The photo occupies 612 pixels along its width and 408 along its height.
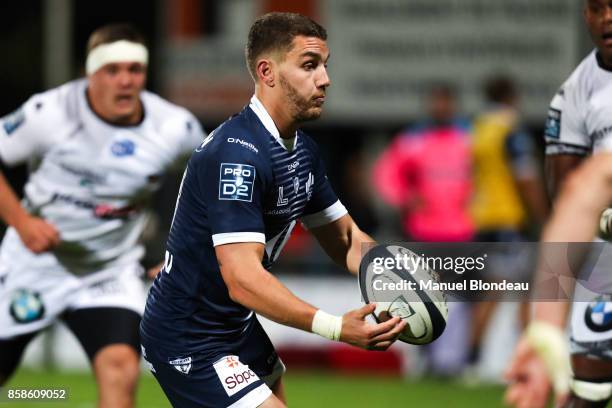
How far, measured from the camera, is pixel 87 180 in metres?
6.65

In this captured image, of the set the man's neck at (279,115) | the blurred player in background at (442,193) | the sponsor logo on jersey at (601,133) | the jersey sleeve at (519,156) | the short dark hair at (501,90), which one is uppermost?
the man's neck at (279,115)

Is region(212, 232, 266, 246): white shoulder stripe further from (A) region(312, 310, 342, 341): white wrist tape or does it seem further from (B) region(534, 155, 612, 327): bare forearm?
(B) region(534, 155, 612, 327): bare forearm

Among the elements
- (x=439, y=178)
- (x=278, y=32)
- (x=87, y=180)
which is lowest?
(x=439, y=178)

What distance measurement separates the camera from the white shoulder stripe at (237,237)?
459cm

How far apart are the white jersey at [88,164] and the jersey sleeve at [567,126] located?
1.93 m

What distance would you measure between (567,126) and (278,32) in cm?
151

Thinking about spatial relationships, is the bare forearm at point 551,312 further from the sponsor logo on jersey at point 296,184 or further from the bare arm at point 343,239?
the bare arm at point 343,239

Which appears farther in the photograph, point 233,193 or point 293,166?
point 293,166

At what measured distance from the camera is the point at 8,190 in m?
6.46

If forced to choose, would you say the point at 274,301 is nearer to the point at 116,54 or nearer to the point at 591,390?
the point at 591,390

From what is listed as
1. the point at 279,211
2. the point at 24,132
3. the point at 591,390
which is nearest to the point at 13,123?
the point at 24,132

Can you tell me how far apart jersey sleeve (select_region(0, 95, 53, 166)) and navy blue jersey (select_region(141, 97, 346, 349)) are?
5.68ft

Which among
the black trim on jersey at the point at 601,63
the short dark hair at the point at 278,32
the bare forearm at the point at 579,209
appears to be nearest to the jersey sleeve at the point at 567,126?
the black trim on jersey at the point at 601,63

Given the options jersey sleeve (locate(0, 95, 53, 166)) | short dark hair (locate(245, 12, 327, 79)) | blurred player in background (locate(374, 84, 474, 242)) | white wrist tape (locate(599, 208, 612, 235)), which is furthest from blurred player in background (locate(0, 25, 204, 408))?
blurred player in background (locate(374, 84, 474, 242))
